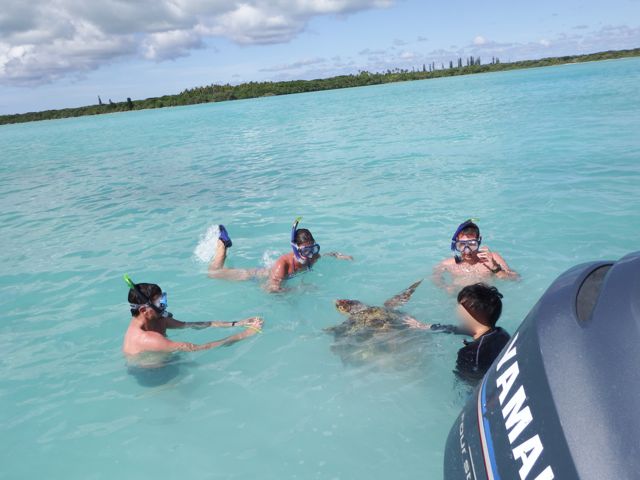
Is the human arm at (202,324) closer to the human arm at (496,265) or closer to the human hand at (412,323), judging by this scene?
the human hand at (412,323)

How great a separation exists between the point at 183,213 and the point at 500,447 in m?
9.51

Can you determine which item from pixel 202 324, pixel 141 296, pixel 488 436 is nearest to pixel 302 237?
pixel 202 324

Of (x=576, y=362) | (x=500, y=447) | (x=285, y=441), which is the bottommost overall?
(x=285, y=441)

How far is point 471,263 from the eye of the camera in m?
5.49

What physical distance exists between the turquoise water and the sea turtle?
0.14 meters

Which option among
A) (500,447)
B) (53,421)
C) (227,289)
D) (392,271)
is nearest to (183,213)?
(227,289)

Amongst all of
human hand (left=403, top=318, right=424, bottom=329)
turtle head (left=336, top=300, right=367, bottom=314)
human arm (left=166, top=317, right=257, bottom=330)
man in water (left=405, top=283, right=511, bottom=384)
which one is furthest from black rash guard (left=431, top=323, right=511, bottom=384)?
human arm (left=166, top=317, right=257, bottom=330)

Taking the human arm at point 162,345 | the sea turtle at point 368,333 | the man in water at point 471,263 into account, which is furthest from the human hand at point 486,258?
the human arm at point 162,345

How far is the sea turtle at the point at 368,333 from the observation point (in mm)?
4289

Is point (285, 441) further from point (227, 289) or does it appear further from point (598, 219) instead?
point (598, 219)

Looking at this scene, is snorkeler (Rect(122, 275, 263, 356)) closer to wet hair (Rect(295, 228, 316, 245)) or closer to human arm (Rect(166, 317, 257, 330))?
human arm (Rect(166, 317, 257, 330))

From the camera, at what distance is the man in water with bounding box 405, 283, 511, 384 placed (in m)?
2.98

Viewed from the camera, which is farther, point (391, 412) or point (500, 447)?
point (391, 412)

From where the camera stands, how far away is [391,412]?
A: 3.59 meters
